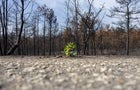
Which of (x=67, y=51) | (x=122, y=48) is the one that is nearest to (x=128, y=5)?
(x=67, y=51)

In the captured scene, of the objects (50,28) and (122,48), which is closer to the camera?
(50,28)

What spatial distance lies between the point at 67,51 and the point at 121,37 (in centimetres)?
3679

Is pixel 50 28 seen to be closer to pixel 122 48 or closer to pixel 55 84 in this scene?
pixel 122 48

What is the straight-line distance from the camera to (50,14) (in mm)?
46719

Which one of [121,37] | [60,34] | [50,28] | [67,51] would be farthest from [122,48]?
[67,51]

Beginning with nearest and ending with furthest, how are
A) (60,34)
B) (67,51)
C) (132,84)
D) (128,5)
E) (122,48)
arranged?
(132,84) < (67,51) < (128,5) < (60,34) < (122,48)

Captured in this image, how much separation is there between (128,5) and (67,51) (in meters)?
14.8

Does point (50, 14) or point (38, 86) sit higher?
point (50, 14)

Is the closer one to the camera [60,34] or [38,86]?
[38,86]

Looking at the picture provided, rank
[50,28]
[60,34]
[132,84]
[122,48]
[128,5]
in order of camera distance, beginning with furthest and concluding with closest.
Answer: [122,48] < [60,34] < [50,28] < [128,5] < [132,84]

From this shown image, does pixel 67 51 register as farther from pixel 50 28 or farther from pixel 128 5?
pixel 50 28

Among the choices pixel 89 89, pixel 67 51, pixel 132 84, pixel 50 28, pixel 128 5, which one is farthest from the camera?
pixel 50 28

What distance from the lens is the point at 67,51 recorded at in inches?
902

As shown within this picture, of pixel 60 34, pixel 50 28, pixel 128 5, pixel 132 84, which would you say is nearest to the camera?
pixel 132 84
